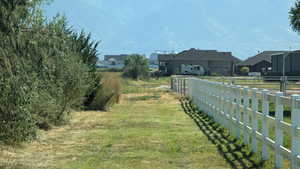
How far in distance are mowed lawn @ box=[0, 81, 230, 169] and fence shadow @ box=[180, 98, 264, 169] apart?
18cm

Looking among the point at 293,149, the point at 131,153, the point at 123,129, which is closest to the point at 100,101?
the point at 123,129

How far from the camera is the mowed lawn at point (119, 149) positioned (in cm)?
931

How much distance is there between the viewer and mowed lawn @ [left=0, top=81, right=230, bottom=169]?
9312 mm

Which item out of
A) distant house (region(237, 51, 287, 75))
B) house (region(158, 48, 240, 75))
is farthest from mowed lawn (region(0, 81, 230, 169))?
house (region(158, 48, 240, 75))

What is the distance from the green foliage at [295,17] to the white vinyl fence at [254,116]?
10.7 m

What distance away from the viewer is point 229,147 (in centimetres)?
1080

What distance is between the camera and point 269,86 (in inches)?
1375

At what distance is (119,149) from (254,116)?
317 centimetres

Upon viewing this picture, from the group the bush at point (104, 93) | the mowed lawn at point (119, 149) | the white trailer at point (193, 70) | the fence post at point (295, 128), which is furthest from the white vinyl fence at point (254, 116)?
the white trailer at point (193, 70)

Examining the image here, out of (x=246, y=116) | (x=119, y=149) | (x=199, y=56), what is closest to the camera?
(x=246, y=116)

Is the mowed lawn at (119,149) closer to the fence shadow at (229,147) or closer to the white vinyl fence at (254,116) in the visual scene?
the fence shadow at (229,147)

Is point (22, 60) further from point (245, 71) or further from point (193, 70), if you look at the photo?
point (193, 70)

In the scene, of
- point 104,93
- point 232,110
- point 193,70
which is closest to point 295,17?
point 104,93

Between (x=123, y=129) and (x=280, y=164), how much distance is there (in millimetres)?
7337
